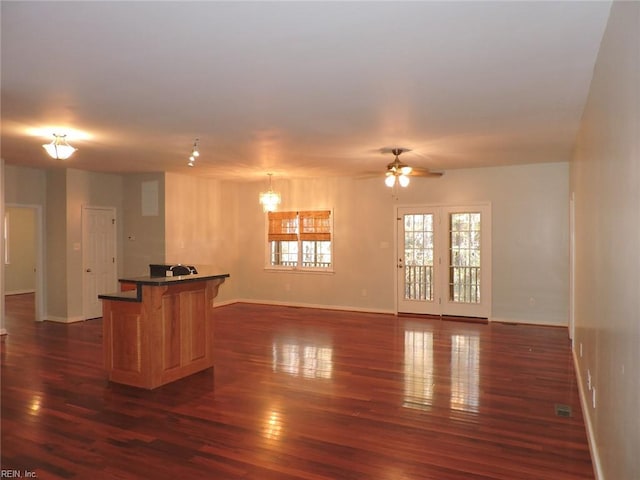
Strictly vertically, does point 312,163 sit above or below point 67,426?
above

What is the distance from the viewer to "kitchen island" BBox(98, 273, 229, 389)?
180 inches

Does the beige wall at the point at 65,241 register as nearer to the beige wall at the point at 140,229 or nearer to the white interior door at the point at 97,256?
the white interior door at the point at 97,256

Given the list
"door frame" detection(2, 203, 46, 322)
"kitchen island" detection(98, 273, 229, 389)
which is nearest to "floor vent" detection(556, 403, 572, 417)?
"kitchen island" detection(98, 273, 229, 389)

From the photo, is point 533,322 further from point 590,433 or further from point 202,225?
point 202,225

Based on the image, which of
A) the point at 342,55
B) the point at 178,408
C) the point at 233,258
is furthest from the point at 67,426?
the point at 233,258

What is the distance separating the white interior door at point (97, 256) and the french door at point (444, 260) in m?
5.35

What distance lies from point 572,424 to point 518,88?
8.74ft

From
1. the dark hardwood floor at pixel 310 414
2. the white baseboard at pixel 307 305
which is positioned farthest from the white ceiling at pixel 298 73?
the white baseboard at pixel 307 305

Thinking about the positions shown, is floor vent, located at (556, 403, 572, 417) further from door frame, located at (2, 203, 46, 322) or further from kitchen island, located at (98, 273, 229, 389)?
door frame, located at (2, 203, 46, 322)

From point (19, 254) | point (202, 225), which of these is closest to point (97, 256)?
point (202, 225)

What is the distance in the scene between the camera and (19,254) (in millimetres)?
12406

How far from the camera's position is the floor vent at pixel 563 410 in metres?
3.89

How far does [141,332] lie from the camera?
459 centimetres

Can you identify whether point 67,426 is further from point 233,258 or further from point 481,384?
point 233,258
